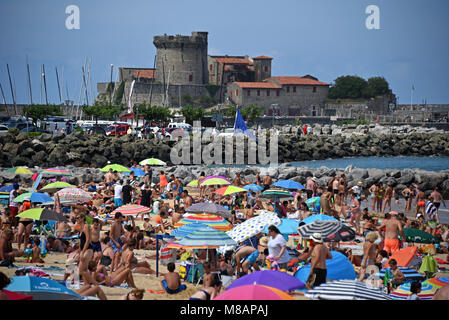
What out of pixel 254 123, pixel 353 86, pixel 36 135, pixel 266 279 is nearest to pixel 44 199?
pixel 266 279

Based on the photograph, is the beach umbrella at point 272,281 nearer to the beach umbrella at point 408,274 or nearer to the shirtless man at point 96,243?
the beach umbrella at point 408,274

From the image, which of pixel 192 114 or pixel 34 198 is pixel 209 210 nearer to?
pixel 34 198

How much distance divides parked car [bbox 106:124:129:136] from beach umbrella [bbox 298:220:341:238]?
3284cm

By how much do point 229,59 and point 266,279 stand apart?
8176 cm

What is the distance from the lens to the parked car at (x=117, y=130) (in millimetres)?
42344

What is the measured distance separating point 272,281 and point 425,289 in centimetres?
263

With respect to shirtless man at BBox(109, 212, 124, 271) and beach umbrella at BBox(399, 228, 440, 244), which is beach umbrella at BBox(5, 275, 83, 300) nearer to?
shirtless man at BBox(109, 212, 124, 271)

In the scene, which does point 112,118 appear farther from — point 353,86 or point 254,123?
point 353,86

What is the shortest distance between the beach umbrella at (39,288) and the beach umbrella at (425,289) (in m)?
4.66

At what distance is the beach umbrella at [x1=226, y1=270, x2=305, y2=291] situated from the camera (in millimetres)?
7195

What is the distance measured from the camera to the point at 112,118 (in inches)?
2373

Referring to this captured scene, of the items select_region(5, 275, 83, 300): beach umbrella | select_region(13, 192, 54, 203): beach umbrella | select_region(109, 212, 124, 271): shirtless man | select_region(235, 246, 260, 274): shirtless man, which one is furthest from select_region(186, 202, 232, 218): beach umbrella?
select_region(5, 275, 83, 300): beach umbrella

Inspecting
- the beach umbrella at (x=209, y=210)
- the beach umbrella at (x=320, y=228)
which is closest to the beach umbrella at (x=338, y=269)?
the beach umbrella at (x=320, y=228)
